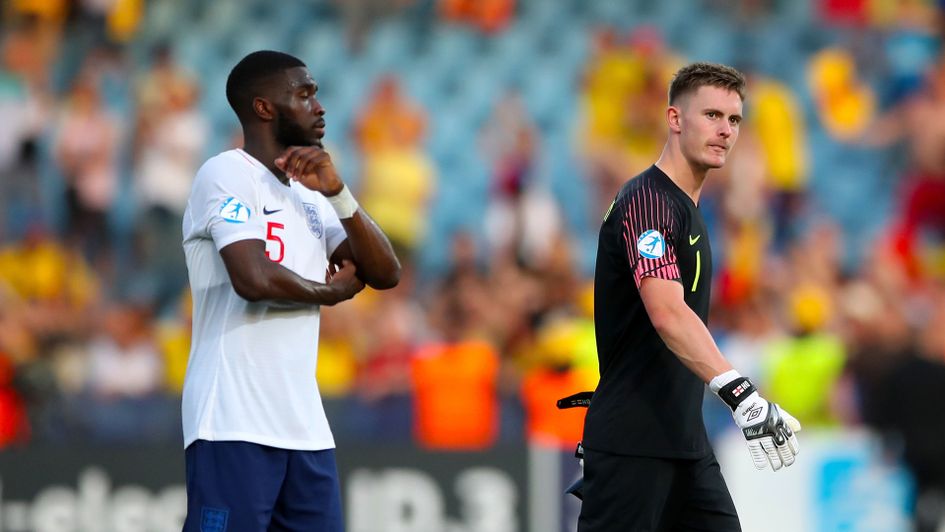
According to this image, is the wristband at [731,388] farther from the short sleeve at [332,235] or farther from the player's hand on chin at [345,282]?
the short sleeve at [332,235]

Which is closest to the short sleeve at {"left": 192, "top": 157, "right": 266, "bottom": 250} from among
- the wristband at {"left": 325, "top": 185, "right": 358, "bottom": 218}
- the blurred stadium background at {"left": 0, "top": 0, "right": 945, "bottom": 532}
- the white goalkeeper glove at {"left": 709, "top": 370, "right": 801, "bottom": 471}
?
the wristband at {"left": 325, "top": 185, "right": 358, "bottom": 218}

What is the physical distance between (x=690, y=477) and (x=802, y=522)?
4.66 metres

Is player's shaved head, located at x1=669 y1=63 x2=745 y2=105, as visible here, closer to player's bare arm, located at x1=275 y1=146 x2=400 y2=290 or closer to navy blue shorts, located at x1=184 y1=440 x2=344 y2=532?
player's bare arm, located at x1=275 y1=146 x2=400 y2=290

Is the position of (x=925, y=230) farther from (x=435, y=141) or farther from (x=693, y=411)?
(x=693, y=411)

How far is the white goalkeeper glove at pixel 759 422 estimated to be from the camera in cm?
494

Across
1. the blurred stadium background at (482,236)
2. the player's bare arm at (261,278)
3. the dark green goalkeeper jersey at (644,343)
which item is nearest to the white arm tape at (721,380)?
the dark green goalkeeper jersey at (644,343)

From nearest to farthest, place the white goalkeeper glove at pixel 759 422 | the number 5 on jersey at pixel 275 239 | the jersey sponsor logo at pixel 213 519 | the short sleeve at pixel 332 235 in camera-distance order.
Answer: the white goalkeeper glove at pixel 759 422
the jersey sponsor logo at pixel 213 519
the number 5 on jersey at pixel 275 239
the short sleeve at pixel 332 235

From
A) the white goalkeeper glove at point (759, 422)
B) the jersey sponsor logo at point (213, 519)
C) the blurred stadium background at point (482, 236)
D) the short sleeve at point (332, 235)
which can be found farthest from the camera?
the blurred stadium background at point (482, 236)

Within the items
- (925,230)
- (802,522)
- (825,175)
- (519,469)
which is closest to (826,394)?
(802,522)

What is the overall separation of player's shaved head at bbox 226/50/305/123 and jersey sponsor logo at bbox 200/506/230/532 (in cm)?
136

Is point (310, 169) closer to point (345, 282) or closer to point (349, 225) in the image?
point (349, 225)

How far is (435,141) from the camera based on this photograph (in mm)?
14461

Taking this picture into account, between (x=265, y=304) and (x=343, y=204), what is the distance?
1.45ft

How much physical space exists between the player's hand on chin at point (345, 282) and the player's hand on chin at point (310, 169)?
1.14 feet
